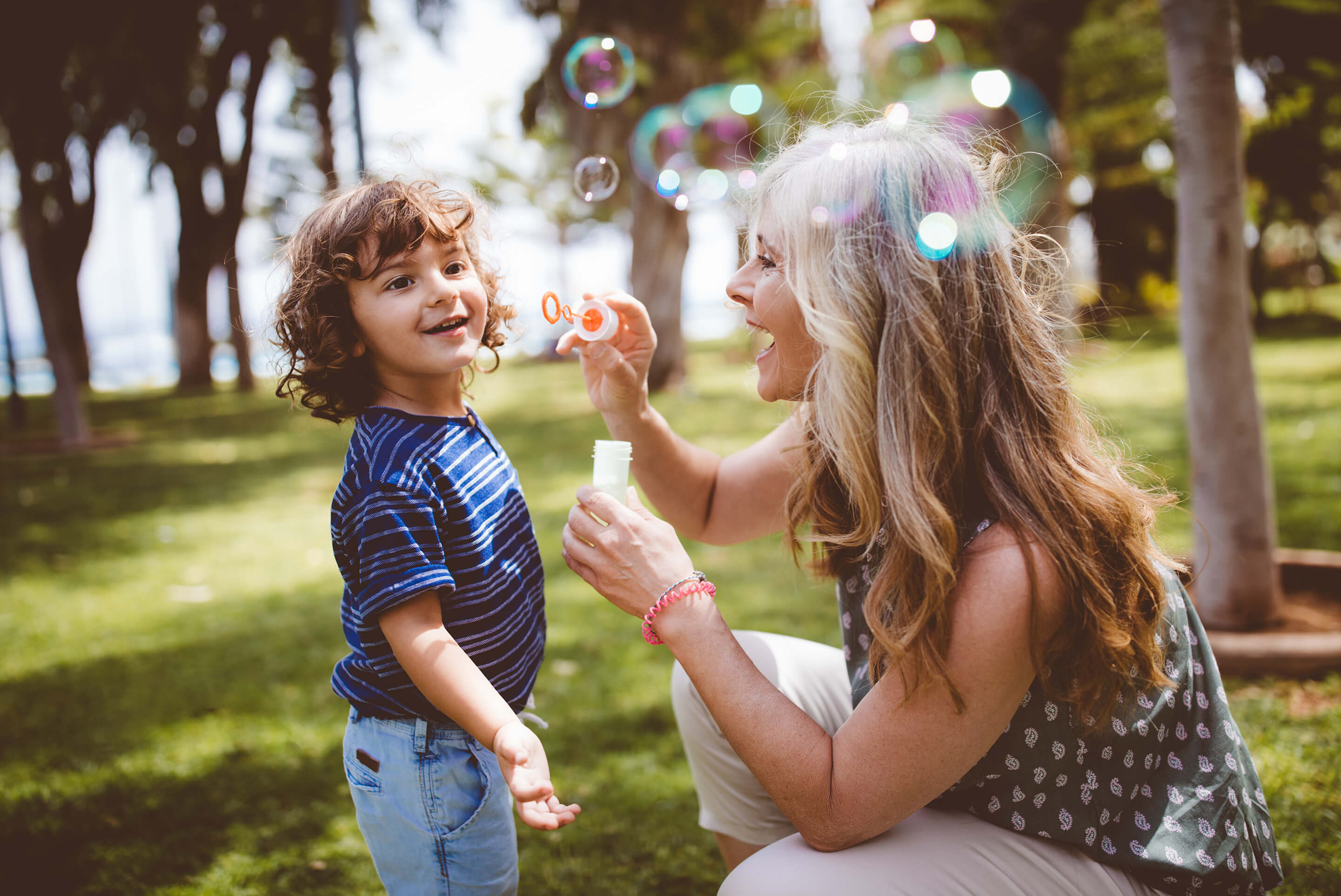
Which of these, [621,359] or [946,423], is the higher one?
[621,359]

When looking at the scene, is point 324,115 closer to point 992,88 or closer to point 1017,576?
point 992,88

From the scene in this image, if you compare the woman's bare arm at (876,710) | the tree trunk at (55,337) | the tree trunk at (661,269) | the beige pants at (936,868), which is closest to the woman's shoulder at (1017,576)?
the woman's bare arm at (876,710)

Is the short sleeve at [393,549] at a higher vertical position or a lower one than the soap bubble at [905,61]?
lower

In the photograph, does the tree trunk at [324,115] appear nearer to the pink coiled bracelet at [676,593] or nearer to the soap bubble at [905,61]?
the soap bubble at [905,61]

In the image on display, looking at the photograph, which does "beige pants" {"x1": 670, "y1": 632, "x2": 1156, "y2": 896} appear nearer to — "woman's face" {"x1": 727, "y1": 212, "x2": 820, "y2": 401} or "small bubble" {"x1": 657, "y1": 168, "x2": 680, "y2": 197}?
"woman's face" {"x1": 727, "y1": 212, "x2": 820, "y2": 401}

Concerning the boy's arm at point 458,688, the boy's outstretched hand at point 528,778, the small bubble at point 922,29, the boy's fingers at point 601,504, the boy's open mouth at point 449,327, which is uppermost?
the small bubble at point 922,29

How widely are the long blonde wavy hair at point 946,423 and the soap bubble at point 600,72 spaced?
1296 mm

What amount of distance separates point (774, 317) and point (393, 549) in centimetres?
70

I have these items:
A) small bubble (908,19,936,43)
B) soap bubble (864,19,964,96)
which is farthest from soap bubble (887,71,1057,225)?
small bubble (908,19,936,43)

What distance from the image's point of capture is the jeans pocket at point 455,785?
141 cm

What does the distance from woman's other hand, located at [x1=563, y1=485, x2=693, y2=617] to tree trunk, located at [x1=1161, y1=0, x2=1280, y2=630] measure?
2.13 m

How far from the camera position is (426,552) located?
1350 millimetres

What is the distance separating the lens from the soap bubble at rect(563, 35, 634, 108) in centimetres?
248

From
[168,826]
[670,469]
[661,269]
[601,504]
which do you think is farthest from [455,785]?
[661,269]
